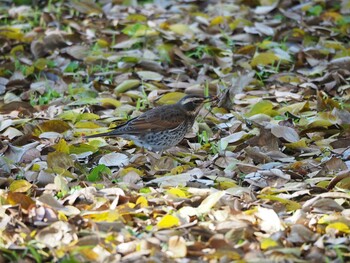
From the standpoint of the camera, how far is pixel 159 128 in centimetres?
789

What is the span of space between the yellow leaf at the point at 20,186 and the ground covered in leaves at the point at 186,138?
10 mm

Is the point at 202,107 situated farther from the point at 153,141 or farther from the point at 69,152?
the point at 69,152

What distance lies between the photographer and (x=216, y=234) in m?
5.34

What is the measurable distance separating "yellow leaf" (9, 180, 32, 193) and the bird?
1269 millimetres

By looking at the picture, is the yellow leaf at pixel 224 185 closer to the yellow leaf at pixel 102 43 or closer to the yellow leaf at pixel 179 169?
the yellow leaf at pixel 179 169

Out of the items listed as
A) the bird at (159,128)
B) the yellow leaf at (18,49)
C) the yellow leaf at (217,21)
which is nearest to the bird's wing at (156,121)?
the bird at (159,128)

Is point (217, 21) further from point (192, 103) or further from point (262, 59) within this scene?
point (192, 103)

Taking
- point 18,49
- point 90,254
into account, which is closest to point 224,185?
point 90,254

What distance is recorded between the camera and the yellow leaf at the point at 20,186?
629 cm

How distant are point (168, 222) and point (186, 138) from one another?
2.72 metres

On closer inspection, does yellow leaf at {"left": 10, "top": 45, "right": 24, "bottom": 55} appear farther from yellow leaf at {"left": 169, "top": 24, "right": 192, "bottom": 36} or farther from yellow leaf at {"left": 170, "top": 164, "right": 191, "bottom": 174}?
yellow leaf at {"left": 170, "top": 164, "right": 191, "bottom": 174}

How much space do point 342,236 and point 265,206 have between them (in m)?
0.65

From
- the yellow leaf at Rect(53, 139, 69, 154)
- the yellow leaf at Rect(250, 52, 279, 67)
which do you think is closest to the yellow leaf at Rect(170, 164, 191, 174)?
the yellow leaf at Rect(53, 139, 69, 154)

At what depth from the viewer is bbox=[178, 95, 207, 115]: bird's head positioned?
809 cm
